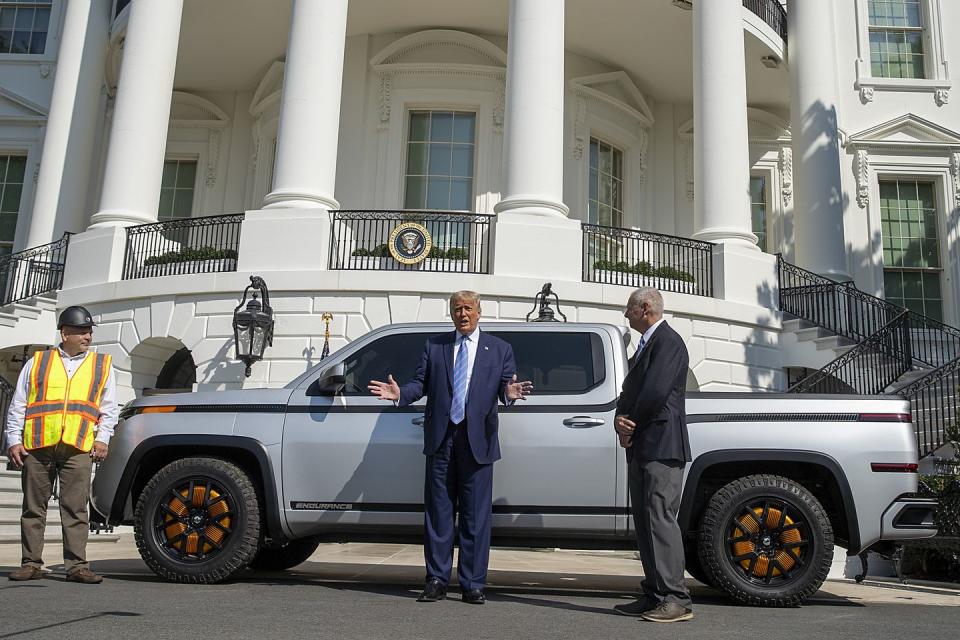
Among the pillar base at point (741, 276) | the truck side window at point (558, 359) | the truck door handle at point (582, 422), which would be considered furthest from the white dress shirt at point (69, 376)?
the pillar base at point (741, 276)

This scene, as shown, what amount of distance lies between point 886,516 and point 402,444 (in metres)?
3.09

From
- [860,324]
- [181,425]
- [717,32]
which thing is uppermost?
[717,32]

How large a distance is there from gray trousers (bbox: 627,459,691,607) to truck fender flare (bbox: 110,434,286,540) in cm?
242

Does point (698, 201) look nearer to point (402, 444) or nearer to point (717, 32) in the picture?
point (717, 32)

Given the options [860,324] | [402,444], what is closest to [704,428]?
[402,444]

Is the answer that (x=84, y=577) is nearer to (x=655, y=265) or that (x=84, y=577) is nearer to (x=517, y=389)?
(x=517, y=389)

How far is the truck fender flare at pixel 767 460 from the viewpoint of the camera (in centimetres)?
560

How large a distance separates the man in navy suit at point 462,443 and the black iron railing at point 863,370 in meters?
9.75

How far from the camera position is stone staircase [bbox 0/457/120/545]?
10.1 meters

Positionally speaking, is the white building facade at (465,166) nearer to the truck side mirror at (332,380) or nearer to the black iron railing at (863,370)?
the black iron railing at (863,370)

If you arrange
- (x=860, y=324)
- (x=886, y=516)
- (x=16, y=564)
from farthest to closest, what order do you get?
(x=860, y=324) < (x=16, y=564) < (x=886, y=516)

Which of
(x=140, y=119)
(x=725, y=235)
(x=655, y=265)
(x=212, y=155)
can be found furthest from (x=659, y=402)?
(x=212, y=155)

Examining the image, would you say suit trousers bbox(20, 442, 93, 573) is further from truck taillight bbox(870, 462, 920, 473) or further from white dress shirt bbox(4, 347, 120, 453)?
truck taillight bbox(870, 462, 920, 473)

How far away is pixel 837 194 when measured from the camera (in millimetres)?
18125
